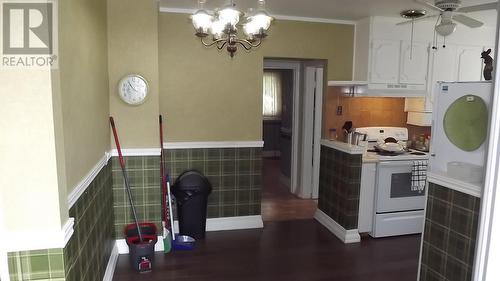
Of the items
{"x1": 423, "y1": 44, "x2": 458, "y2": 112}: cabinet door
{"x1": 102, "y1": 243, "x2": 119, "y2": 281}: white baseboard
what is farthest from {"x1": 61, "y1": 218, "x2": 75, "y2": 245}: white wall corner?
{"x1": 423, "y1": 44, "x2": 458, "y2": 112}: cabinet door

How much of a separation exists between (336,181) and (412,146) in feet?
4.60

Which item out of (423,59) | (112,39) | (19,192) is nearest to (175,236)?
(112,39)

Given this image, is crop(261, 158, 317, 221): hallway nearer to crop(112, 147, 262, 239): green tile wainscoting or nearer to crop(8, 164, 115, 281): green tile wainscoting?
crop(112, 147, 262, 239): green tile wainscoting

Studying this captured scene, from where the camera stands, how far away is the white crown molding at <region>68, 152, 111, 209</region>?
1882 millimetres

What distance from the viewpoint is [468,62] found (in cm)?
465

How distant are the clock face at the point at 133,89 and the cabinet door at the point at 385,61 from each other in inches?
107

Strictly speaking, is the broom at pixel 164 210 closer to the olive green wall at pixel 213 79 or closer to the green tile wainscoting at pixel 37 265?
the olive green wall at pixel 213 79

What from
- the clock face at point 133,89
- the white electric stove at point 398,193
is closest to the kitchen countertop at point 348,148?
the white electric stove at point 398,193

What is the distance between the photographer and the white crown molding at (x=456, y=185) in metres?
2.12

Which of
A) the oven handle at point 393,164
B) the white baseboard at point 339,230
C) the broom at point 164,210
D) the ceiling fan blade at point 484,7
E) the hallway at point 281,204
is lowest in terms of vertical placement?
the hallway at point 281,204

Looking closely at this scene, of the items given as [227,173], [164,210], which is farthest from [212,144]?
[164,210]

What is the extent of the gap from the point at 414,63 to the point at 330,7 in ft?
4.83

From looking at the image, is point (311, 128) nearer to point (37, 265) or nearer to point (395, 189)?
point (395, 189)

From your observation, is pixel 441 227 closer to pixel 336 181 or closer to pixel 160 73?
pixel 336 181
